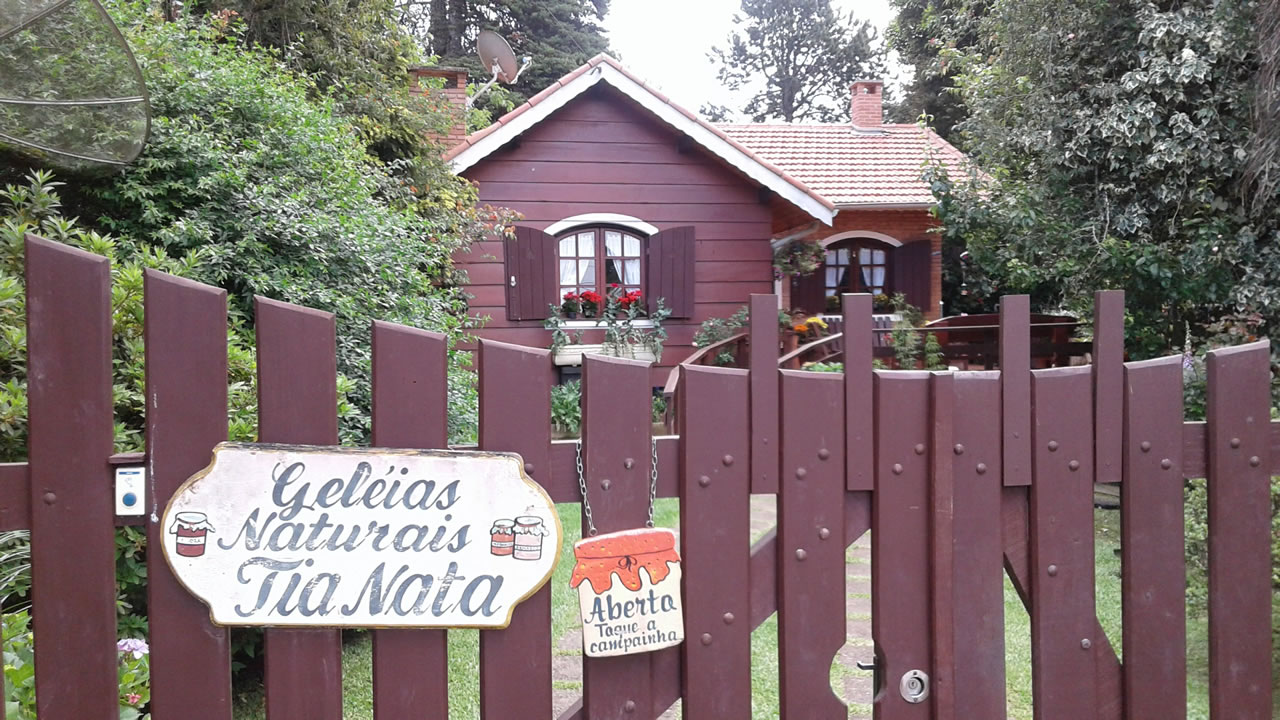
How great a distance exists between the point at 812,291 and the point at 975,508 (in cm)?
1227

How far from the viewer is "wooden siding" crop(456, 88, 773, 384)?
10727 millimetres

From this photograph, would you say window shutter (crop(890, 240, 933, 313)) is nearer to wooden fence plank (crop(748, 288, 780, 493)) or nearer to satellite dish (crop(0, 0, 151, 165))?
satellite dish (crop(0, 0, 151, 165))

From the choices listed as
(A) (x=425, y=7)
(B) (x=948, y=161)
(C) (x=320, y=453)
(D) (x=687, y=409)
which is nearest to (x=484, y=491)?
(C) (x=320, y=453)

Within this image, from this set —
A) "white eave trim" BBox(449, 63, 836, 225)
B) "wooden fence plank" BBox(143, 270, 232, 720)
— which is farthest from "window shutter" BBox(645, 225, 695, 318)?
"wooden fence plank" BBox(143, 270, 232, 720)

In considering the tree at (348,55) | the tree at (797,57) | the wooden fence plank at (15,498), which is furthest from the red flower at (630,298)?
the tree at (797,57)

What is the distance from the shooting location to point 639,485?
142 centimetres

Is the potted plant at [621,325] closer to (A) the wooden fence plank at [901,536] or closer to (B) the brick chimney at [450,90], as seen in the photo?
(B) the brick chimney at [450,90]

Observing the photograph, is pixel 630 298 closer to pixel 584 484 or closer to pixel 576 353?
pixel 576 353

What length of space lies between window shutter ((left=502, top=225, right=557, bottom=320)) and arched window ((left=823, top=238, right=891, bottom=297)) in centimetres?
→ 515

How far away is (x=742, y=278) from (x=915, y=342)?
256cm

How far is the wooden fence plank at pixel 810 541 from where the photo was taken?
1.47 metres

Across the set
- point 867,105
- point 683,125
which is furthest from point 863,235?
point 683,125

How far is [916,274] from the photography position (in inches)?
512

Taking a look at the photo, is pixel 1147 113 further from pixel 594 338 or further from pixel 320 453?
pixel 320 453
